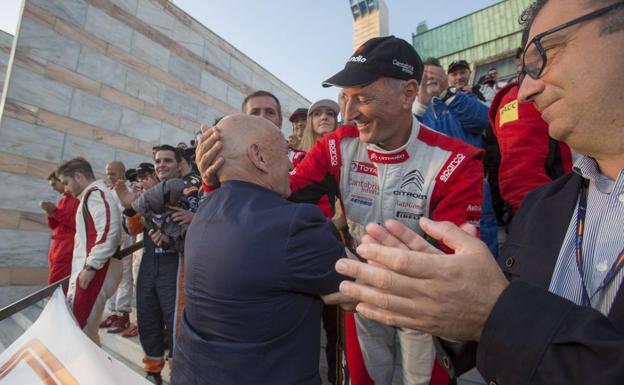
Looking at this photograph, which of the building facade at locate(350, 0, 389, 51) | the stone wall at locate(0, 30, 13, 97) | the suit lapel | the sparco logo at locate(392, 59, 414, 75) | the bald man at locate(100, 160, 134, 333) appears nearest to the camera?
the suit lapel

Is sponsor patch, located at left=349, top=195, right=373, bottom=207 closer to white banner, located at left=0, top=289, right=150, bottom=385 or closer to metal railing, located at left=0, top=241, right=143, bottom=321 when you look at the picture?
white banner, located at left=0, top=289, right=150, bottom=385

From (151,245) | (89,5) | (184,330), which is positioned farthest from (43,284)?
(184,330)

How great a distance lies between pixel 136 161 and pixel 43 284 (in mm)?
3369

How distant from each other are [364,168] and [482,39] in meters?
19.5

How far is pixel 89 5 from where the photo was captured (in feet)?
25.0

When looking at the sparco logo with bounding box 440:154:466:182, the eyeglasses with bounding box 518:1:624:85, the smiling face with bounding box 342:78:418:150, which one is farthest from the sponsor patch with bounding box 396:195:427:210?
the eyeglasses with bounding box 518:1:624:85

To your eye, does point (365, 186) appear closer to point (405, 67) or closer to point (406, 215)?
point (406, 215)

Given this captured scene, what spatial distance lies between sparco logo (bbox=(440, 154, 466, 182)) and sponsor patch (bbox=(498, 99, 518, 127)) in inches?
16.8

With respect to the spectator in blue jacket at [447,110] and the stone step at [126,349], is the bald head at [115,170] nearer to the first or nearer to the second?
the stone step at [126,349]

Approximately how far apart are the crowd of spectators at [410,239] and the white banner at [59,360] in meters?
0.27

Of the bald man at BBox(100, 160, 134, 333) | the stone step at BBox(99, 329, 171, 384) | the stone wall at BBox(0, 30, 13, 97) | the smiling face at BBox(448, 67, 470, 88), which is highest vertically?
the stone wall at BBox(0, 30, 13, 97)

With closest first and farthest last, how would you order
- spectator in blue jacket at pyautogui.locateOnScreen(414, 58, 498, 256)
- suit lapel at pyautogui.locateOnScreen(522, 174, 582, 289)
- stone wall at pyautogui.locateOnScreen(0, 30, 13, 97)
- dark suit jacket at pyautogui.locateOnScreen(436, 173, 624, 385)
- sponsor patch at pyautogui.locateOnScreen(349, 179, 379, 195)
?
dark suit jacket at pyautogui.locateOnScreen(436, 173, 624, 385)
suit lapel at pyautogui.locateOnScreen(522, 174, 582, 289)
sponsor patch at pyautogui.locateOnScreen(349, 179, 379, 195)
spectator in blue jacket at pyautogui.locateOnScreen(414, 58, 498, 256)
stone wall at pyautogui.locateOnScreen(0, 30, 13, 97)

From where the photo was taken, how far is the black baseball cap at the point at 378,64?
72.7 inches

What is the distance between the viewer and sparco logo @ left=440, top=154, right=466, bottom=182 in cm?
180
